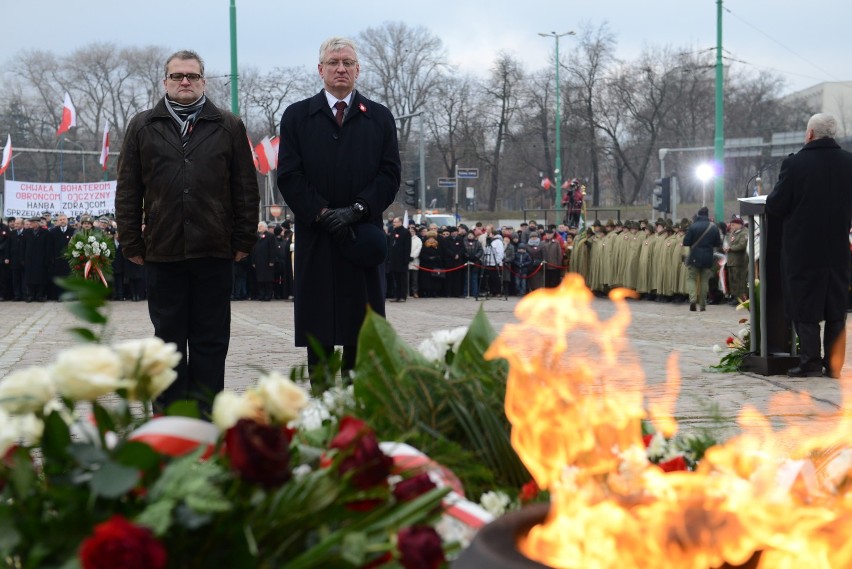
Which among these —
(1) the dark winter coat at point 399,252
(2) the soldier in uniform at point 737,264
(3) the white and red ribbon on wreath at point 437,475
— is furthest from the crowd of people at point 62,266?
(3) the white and red ribbon on wreath at point 437,475

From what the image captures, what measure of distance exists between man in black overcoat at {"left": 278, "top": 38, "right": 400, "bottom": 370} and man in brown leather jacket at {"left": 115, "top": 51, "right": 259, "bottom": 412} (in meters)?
0.27

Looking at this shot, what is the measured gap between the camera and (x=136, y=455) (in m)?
1.78

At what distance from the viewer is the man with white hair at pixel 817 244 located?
8.66m

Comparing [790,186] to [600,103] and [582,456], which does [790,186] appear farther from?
[600,103]

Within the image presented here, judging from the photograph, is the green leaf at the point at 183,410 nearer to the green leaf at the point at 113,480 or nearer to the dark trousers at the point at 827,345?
the green leaf at the point at 113,480

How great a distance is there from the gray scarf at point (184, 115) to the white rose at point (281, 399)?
13.2 ft

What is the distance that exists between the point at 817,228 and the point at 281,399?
7.48 meters

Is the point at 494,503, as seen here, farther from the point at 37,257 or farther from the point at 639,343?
the point at 37,257

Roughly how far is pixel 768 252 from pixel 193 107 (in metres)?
5.36

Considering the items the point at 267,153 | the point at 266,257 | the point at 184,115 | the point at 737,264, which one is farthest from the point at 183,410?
the point at 267,153

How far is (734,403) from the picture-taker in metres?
7.12

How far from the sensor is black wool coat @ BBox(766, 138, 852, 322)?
8.65 m

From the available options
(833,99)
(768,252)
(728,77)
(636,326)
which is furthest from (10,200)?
(833,99)

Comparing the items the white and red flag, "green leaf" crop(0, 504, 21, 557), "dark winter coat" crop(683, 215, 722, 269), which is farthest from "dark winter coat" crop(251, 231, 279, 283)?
"green leaf" crop(0, 504, 21, 557)
